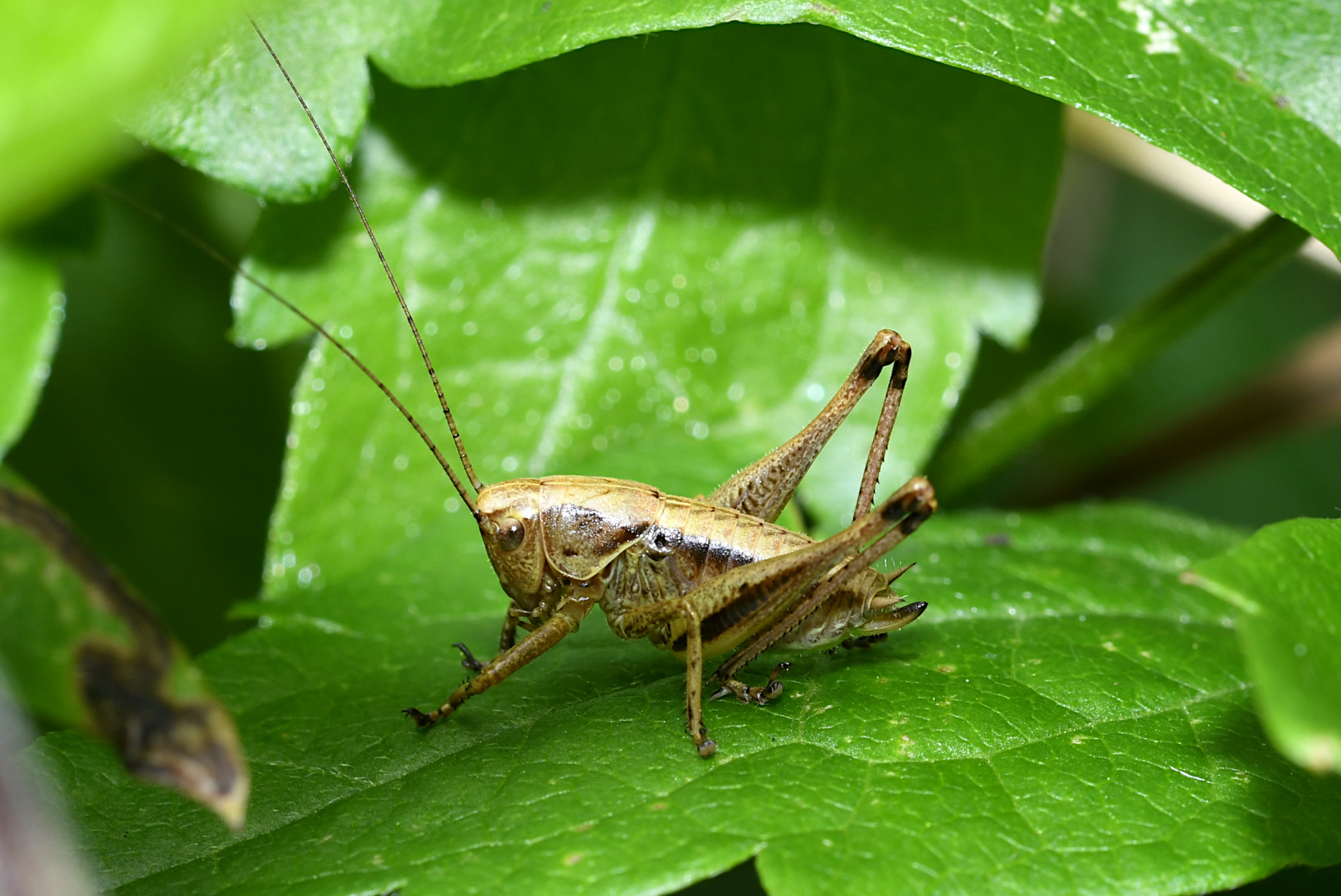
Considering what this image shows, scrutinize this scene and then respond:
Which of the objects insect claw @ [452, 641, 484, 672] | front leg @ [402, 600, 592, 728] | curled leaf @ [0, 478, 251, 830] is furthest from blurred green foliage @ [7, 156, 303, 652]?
curled leaf @ [0, 478, 251, 830]

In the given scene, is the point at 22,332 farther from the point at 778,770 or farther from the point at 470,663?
the point at 778,770

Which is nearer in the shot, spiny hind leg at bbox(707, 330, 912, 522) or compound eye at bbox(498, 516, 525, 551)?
compound eye at bbox(498, 516, 525, 551)

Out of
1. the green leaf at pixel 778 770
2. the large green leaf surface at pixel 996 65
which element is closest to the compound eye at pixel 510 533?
the green leaf at pixel 778 770

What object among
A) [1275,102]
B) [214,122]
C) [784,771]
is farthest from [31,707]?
[1275,102]

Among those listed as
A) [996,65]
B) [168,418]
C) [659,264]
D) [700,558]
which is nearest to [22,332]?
[700,558]

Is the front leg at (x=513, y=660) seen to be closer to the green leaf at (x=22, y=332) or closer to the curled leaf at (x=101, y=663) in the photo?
the green leaf at (x=22, y=332)

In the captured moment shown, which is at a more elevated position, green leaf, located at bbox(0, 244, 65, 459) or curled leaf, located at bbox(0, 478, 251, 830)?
green leaf, located at bbox(0, 244, 65, 459)

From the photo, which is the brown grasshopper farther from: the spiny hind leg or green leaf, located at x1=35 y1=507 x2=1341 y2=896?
green leaf, located at x1=35 y1=507 x2=1341 y2=896
